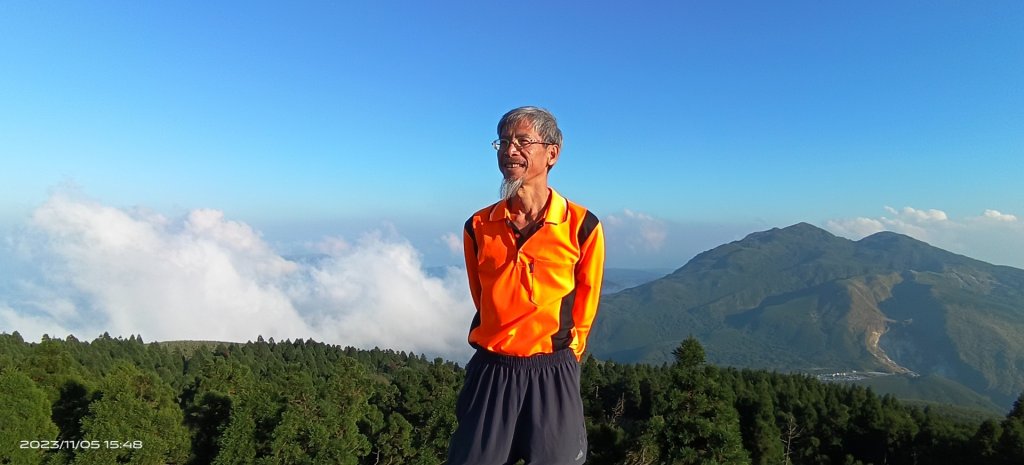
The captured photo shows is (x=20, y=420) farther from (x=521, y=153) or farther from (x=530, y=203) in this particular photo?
(x=521, y=153)

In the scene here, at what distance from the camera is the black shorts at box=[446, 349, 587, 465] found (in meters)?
3.36

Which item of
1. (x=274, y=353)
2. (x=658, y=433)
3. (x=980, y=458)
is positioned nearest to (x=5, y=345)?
(x=274, y=353)

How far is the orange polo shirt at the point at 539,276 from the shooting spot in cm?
331

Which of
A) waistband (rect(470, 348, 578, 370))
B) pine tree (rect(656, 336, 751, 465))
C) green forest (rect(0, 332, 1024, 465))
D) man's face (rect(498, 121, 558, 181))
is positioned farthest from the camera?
green forest (rect(0, 332, 1024, 465))

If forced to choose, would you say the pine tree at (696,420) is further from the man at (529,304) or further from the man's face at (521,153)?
the man's face at (521,153)

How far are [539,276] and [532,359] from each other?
0.58 metres

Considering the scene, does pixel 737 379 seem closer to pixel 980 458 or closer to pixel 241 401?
pixel 980 458

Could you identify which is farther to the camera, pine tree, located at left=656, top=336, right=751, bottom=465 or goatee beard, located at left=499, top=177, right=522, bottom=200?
pine tree, located at left=656, top=336, right=751, bottom=465

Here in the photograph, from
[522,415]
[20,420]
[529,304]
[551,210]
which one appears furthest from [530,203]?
[20,420]

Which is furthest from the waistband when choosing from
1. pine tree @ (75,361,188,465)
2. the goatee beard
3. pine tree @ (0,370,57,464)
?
pine tree @ (0,370,57,464)

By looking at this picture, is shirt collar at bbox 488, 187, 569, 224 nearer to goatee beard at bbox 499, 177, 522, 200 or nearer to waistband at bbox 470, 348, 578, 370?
goatee beard at bbox 499, 177, 522, 200

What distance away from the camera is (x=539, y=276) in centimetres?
330

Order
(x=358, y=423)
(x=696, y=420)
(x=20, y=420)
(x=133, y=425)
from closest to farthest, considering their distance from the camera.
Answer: (x=696, y=420) < (x=20, y=420) < (x=133, y=425) < (x=358, y=423)

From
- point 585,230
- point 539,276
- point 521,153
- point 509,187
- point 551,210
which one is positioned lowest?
point 539,276
